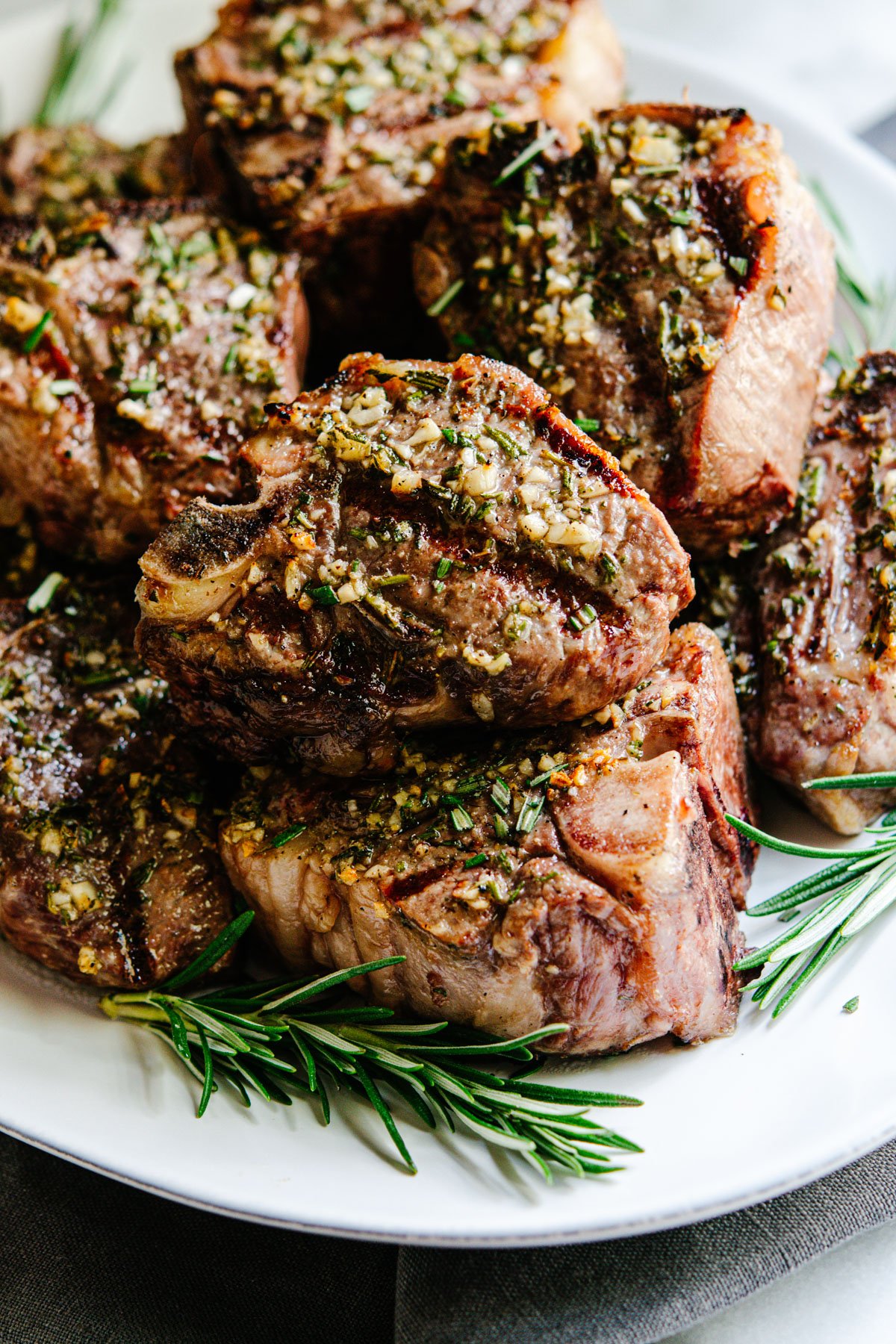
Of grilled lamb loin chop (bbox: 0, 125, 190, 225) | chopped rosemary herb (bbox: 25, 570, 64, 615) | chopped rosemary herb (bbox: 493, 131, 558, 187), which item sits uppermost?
chopped rosemary herb (bbox: 493, 131, 558, 187)

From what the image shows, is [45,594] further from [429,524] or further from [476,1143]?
[476,1143]

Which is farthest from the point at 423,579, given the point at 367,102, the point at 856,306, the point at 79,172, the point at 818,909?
the point at 79,172

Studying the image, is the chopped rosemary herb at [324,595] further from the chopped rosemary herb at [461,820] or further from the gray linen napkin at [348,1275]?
the gray linen napkin at [348,1275]

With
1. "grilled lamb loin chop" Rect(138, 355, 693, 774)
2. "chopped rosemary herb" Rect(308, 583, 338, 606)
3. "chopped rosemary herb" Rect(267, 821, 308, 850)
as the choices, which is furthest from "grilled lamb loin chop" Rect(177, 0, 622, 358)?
"chopped rosemary herb" Rect(267, 821, 308, 850)

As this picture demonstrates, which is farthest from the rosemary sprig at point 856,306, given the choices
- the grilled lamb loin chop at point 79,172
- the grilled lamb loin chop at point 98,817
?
the grilled lamb loin chop at point 98,817

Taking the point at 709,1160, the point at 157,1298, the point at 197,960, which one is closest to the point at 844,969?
the point at 709,1160

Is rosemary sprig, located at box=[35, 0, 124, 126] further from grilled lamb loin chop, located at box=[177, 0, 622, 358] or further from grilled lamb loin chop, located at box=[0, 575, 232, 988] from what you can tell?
grilled lamb loin chop, located at box=[0, 575, 232, 988]
